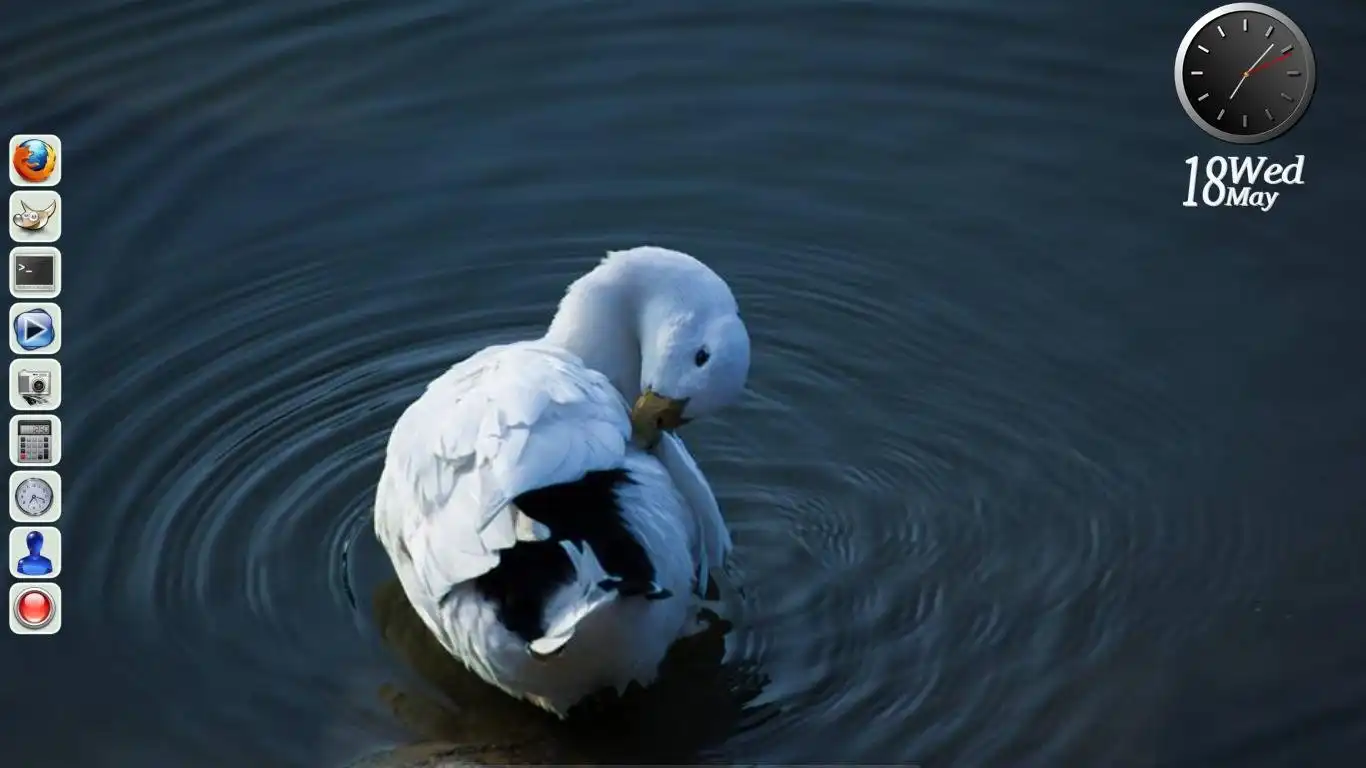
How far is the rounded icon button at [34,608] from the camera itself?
4.12 m

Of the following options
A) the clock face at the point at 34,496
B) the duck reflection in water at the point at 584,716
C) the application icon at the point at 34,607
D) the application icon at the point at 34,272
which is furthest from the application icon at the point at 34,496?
the duck reflection in water at the point at 584,716

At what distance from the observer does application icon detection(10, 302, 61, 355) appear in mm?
4188

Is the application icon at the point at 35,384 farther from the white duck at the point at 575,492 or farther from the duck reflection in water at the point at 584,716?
the duck reflection in water at the point at 584,716

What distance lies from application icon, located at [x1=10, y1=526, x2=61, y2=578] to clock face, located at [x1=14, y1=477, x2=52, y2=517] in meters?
0.04

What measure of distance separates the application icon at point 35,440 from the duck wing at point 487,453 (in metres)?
0.69

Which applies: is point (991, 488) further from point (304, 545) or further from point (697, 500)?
point (304, 545)

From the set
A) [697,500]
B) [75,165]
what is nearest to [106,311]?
[75,165]

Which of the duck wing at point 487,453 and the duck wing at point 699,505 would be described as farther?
the duck wing at point 699,505

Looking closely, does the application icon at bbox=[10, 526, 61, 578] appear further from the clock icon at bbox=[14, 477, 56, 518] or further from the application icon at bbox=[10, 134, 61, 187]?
the application icon at bbox=[10, 134, 61, 187]

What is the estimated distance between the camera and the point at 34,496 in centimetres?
420

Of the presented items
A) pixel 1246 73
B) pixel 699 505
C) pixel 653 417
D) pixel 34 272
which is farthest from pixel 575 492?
pixel 1246 73

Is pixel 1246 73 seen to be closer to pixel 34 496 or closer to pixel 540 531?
pixel 540 531

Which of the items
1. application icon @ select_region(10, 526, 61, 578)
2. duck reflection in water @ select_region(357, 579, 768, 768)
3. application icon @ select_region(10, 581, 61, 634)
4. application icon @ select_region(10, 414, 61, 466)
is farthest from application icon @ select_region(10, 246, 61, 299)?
duck reflection in water @ select_region(357, 579, 768, 768)

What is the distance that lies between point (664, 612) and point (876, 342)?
4.84 ft
